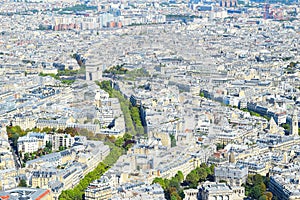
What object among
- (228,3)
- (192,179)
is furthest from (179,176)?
(228,3)

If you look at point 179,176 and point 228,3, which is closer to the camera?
point 179,176

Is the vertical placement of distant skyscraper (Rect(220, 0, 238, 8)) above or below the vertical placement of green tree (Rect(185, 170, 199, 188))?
below

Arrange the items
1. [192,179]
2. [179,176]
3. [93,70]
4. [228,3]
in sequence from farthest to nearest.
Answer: [228,3] → [93,70] → [179,176] → [192,179]

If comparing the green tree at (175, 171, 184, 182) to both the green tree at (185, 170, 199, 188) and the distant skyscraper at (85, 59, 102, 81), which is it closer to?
the green tree at (185, 170, 199, 188)

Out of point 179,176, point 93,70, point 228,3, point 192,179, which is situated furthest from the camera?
point 228,3

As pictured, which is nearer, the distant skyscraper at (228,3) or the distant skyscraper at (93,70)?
the distant skyscraper at (93,70)

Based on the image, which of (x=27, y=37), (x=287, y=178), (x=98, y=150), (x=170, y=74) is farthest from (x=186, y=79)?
(x=27, y=37)

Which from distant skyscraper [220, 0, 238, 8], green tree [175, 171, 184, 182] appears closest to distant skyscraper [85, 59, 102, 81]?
green tree [175, 171, 184, 182]

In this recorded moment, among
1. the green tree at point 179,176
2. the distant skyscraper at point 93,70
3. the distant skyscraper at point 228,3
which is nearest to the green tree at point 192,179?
the green tree at point 179,176

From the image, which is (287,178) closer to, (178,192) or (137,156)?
(178,192)

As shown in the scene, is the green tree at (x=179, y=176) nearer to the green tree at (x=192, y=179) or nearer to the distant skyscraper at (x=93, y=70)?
the green tree at (x=192, y=179)

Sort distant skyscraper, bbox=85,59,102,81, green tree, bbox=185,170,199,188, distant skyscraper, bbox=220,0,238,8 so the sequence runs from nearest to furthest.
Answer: green tree, bbox=185,170,199,188
distant skyscraper, bbox=85,59,102,81
distant skyscraper, bbox=220,0,238,8

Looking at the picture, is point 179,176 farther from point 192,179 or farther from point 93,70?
point 93,70

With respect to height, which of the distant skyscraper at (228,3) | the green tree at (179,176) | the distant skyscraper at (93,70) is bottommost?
the distant skyscraper at (228,3)
